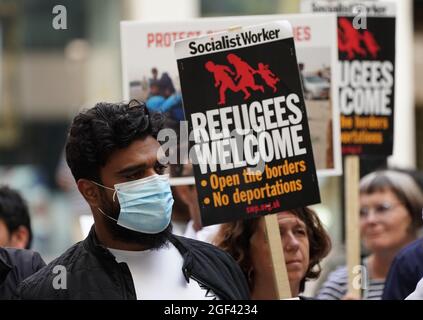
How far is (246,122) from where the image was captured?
12.7ft

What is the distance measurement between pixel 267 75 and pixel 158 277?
2.70ft

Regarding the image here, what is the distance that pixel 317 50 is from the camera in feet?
15.4

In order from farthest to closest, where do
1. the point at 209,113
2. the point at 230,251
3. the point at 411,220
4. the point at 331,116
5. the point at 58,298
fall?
the point at 411,220, the point at 331,116, the point at 230,251, the point at 209,113, the point at 58,298

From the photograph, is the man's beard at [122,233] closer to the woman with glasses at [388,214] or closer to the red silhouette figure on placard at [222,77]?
the red silhouette figure on placard at [222,77]

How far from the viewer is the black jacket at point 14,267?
370 centimetres

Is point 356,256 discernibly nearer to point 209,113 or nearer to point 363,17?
point 363,17

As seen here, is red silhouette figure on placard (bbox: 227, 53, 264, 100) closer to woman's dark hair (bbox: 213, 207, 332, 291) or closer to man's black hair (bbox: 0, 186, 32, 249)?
woman's dark hair (bbox: 213, 207, 332, 291)

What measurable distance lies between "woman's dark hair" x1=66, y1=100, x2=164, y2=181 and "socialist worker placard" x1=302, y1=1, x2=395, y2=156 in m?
1.77

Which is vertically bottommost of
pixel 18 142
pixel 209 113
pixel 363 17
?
pixel 18 142

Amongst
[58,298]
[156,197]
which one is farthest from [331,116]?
[58,298]

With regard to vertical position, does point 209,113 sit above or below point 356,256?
above

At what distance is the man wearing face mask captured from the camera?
3.44m

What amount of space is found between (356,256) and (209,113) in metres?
1.41

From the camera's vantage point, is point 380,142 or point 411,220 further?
point 411,220
